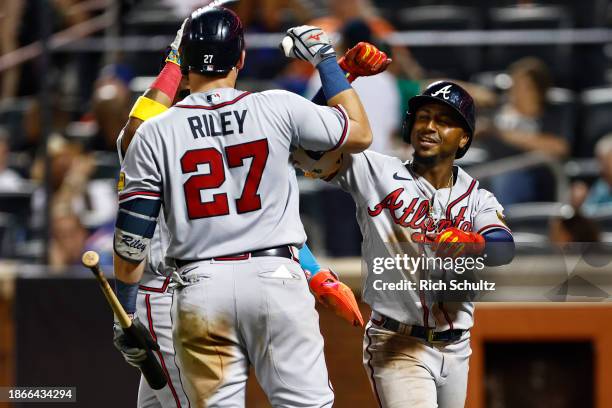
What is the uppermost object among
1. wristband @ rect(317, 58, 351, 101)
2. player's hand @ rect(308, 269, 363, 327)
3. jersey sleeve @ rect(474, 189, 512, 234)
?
wristband @ rect(317, 58, 351, 101)

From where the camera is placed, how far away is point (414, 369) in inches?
147

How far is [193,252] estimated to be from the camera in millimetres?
3414

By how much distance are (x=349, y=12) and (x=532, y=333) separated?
2755 millimetres

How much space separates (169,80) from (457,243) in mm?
1143

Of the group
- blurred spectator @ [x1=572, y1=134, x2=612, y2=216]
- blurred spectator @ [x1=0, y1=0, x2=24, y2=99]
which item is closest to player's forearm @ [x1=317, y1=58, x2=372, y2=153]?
blurred spectator @ [x1=572, y1=134, x2=612, y2=216]

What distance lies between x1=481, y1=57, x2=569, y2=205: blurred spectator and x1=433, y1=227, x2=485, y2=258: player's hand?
9.76ft

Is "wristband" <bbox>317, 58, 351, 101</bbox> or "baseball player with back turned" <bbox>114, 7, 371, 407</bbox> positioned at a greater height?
"wristband" <bbox>317, 58, 351, 101</bbox>

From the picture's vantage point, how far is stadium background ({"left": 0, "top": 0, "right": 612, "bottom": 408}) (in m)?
5.00

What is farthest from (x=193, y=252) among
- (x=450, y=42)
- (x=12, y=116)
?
(x=12, y=116)

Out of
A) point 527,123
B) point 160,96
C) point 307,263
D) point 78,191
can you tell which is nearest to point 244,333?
point 307,263

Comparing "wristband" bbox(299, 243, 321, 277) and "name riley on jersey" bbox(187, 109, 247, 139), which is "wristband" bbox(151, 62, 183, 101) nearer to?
"name riley on jersey" bbox(187, 109, 247, 139)

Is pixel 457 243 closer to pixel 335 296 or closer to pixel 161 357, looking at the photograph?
pixel 335 296

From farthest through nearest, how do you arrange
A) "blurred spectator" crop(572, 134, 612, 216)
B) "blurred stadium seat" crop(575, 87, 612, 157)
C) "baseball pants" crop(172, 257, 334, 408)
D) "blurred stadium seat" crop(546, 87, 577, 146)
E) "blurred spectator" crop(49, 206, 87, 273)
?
1. "blurred stadium seat" crop(575, 87, 612, 157)
2. "blurred stadium seat" crop(546, 87, 577, 146)
3. "blurred spectator" crop(572, 134, 612, 216)
4. "blurred spectator" crop(49, 206, 87, 273)
5. "baseball pants" crop(172, 257, 334, 408)

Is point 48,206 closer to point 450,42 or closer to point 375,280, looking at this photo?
point 375,280
